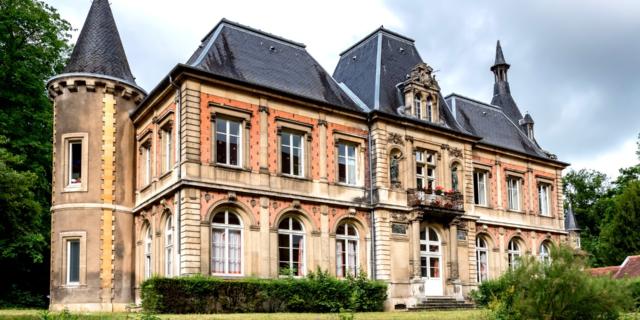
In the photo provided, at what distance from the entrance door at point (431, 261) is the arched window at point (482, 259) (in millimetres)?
4063

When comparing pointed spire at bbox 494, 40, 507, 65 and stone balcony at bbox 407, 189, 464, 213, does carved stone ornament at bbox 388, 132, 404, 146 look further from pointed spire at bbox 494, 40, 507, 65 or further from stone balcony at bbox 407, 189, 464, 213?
pointed spire at bbox 494, 40, 507, 65

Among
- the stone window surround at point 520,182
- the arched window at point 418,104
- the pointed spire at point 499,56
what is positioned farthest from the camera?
the pointed spire at point 499,56

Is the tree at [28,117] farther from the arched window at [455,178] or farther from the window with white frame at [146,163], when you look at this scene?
the arched window at [455,178]

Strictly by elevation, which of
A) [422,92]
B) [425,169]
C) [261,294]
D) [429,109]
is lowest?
[261,294]

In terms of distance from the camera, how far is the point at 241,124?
23984 millimetres

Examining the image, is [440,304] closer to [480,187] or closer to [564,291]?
[480,187]

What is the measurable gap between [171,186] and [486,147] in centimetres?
1665

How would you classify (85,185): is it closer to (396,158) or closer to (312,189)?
(312,189)

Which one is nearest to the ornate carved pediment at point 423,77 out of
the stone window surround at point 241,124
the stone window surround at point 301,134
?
the stone window surround at point 301,134

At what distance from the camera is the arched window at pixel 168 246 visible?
2389 centimetres

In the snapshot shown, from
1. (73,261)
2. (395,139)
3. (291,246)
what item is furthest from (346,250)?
(73,261)

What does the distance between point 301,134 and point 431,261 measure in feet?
26.3

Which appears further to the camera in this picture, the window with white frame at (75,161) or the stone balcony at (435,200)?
the stone balcony at (435,200)

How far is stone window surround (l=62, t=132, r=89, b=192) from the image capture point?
86.3 ft
